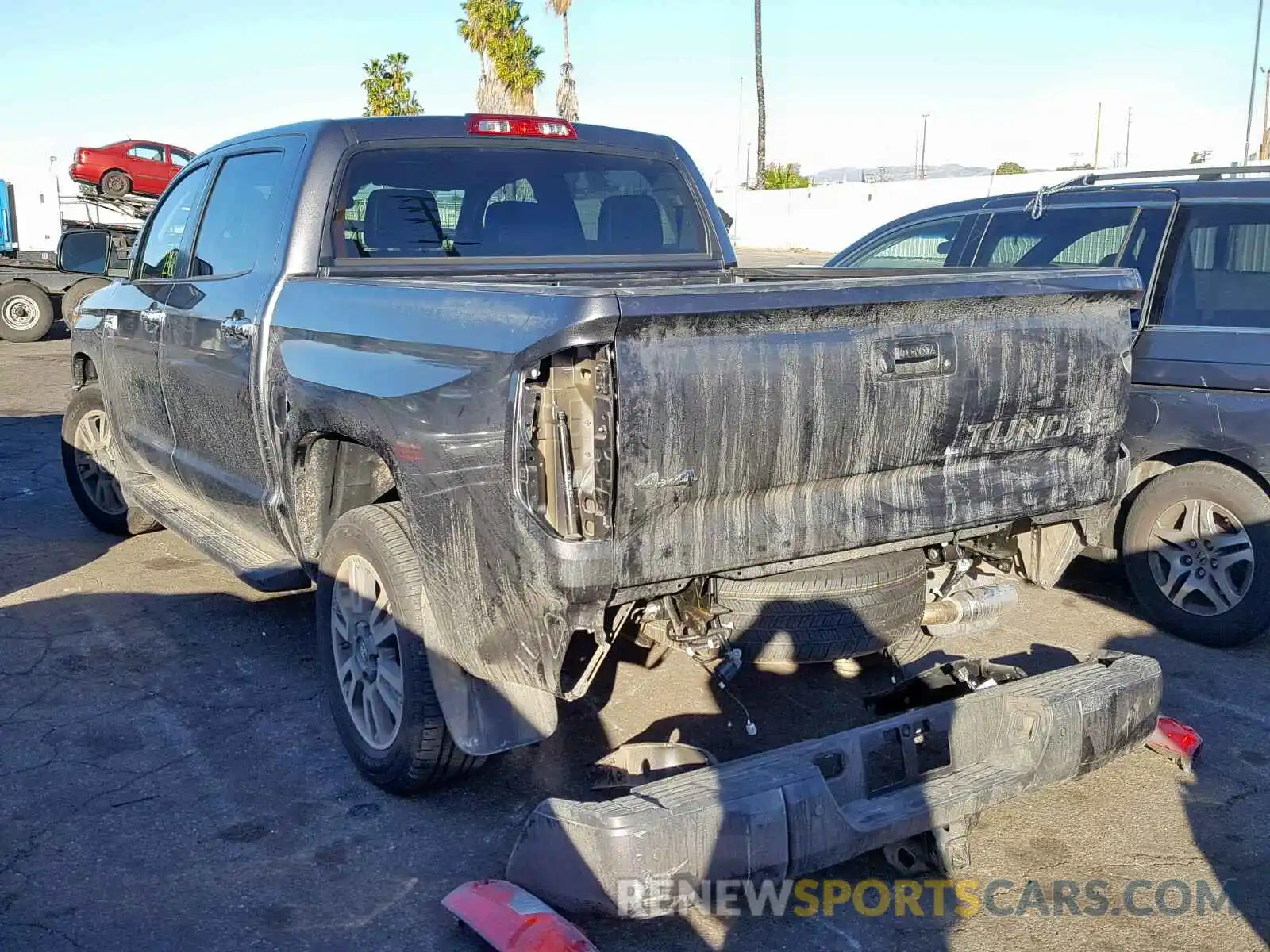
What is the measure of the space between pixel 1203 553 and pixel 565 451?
346cm

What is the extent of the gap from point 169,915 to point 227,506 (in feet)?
6.60

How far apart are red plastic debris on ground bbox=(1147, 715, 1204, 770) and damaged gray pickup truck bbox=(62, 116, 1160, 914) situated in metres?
0.50

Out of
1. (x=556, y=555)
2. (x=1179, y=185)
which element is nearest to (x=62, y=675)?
(x=556, y=555)

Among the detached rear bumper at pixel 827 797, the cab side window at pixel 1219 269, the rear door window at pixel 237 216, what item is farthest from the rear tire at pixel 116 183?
the detached rear bumper at pixel 827 797

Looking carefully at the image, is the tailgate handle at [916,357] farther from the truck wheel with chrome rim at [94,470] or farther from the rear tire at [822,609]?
the truck wheel with chrome rim at [94,470]

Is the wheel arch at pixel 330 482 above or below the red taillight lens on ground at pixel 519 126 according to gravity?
below

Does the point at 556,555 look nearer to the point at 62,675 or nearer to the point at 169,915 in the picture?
the point at 169,915

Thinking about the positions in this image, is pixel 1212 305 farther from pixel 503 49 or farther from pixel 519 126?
pixel 503 49

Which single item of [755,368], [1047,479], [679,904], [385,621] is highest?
[755,368]

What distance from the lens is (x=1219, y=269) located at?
17.1 feet

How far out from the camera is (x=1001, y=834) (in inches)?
143

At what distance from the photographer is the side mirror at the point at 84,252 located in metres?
6.35

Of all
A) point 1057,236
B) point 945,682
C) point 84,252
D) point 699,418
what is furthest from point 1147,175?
point 84,252

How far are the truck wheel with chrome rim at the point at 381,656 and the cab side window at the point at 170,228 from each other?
223cm
